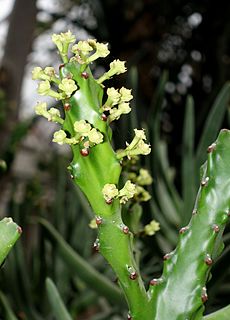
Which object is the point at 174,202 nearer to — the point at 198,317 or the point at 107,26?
the point at 198,317

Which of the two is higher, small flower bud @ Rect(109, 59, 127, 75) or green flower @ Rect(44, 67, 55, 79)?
green flower @ Rect(44, 67, 55, 79)

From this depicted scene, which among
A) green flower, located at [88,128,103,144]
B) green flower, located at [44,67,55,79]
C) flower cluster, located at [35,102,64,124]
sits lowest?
green flower, located at [88,128,103,144]

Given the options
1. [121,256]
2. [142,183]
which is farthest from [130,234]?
[142,183]

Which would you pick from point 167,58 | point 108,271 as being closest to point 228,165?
point 108,271

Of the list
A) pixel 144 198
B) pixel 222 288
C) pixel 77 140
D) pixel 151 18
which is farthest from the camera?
pixel 151 18

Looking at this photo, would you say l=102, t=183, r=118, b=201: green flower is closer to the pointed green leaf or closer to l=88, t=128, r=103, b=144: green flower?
l=88, t=128, r=103, b=144: green flower

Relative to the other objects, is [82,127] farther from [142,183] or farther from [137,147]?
[142,183]

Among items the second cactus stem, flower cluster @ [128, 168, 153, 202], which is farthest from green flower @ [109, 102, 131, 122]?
flower cluster @ [128, 168, 153, 202]
